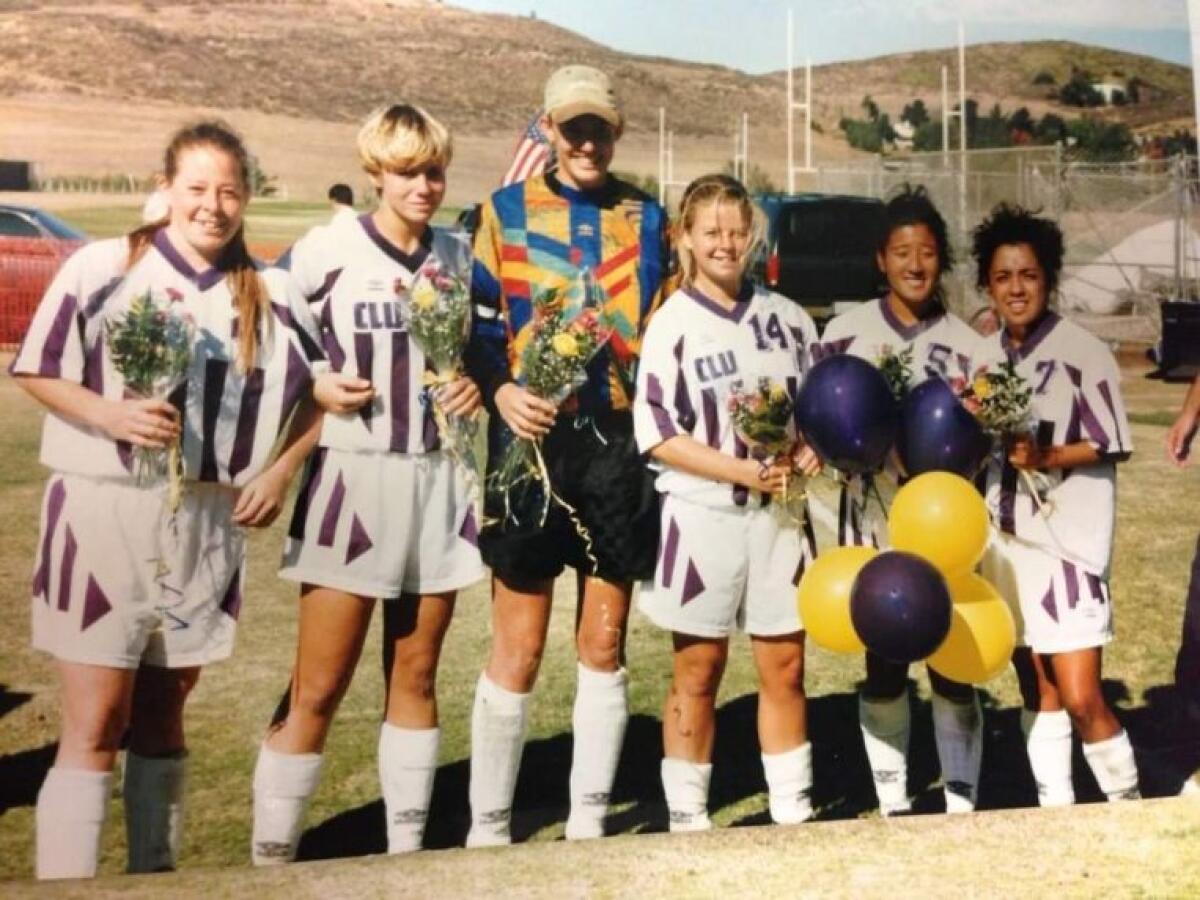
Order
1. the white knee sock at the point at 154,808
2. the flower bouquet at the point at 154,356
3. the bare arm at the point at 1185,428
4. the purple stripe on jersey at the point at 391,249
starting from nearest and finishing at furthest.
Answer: the flower bouquet at the point at 154,356 < the white knee sock at the point at 154,808 < the purple stripe on jersey at the point at 391,249 < the bare arm at the point at 1185,428

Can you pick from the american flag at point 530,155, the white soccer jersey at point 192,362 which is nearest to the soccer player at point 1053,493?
the american flag at point 530,155

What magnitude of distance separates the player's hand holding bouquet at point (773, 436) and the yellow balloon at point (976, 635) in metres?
0.46

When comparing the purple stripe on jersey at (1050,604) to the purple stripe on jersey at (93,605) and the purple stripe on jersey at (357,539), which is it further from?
the purple stripe on jersey at (93,605)

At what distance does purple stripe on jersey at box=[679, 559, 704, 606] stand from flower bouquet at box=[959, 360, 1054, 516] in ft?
2.56

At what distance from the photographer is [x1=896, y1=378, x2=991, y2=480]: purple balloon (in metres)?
3.55

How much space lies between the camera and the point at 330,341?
130 inches

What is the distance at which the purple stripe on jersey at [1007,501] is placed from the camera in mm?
3811

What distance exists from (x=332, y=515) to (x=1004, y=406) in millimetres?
1634

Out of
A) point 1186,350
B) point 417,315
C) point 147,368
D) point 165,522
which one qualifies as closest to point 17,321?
point 147,368

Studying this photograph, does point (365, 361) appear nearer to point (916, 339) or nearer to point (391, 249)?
point (391, 249)

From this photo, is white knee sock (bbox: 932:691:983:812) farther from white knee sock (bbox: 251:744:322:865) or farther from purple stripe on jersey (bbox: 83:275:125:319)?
purple stripe on jersey (bbox: 83:275:125:319)

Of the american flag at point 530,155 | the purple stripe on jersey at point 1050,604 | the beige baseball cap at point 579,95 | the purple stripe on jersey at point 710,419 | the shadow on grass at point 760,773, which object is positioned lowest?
the shadow on grass at point 760,773

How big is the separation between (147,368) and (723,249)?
131cm

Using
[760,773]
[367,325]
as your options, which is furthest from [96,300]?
[760,773]
